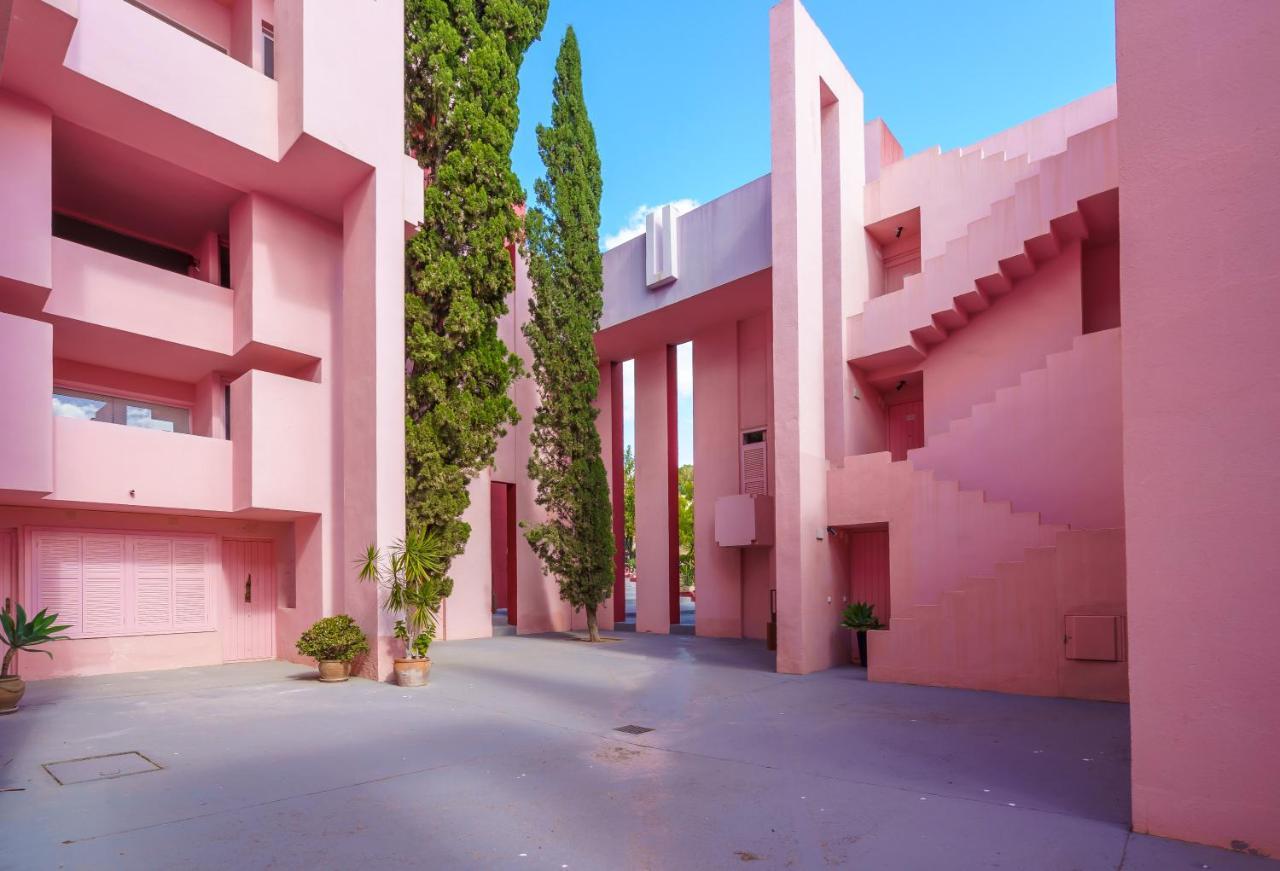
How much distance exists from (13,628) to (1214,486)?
1312 cm

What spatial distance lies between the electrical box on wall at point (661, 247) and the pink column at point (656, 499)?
3351 mm

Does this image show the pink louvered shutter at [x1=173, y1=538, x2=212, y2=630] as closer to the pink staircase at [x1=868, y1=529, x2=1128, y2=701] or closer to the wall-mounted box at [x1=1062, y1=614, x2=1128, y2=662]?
the pink staircase at [x1=868, y1=529, x2=1128, y2=701]

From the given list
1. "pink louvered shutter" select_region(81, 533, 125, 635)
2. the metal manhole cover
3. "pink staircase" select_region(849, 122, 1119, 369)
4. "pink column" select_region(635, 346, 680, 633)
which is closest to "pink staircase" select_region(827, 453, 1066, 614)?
"pink staircase" select_region(849, 122, 1119, 369)

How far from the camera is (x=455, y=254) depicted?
14.6 m

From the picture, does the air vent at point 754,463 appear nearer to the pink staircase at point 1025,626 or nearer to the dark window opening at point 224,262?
the pink staircase at point 1025,626

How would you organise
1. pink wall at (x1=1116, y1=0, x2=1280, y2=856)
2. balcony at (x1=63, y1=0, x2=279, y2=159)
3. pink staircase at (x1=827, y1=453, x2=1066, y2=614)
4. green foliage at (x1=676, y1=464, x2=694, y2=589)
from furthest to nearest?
green foliage at (x1=676, y1=464, x2=694, y2=589) → pink staircase at (x1=827, y1=453, x2=1066, y2=614) → balcony at (x1=63, y1=0, x2=279, y2=159) → pink wall at (x1=1116, y1=0, x2=1280, y2=856)

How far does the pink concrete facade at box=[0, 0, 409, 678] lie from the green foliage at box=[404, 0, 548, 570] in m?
0.64

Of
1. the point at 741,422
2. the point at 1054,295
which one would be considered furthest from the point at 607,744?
the point at 741,422

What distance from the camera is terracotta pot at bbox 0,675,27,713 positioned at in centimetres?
991

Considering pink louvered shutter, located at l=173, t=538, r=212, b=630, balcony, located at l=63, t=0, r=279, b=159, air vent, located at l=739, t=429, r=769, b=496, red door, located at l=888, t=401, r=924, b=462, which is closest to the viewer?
balcony, located at l=63, t=0, r=279, b=159

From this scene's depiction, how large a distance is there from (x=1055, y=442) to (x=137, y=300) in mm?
14681

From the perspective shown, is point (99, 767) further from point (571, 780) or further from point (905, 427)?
point (905, 427)

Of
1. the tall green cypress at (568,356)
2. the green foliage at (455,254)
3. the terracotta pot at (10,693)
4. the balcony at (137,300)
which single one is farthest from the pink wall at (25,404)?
the tall green cypress at (568,356)

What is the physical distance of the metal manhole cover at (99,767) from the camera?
7.01 metres
